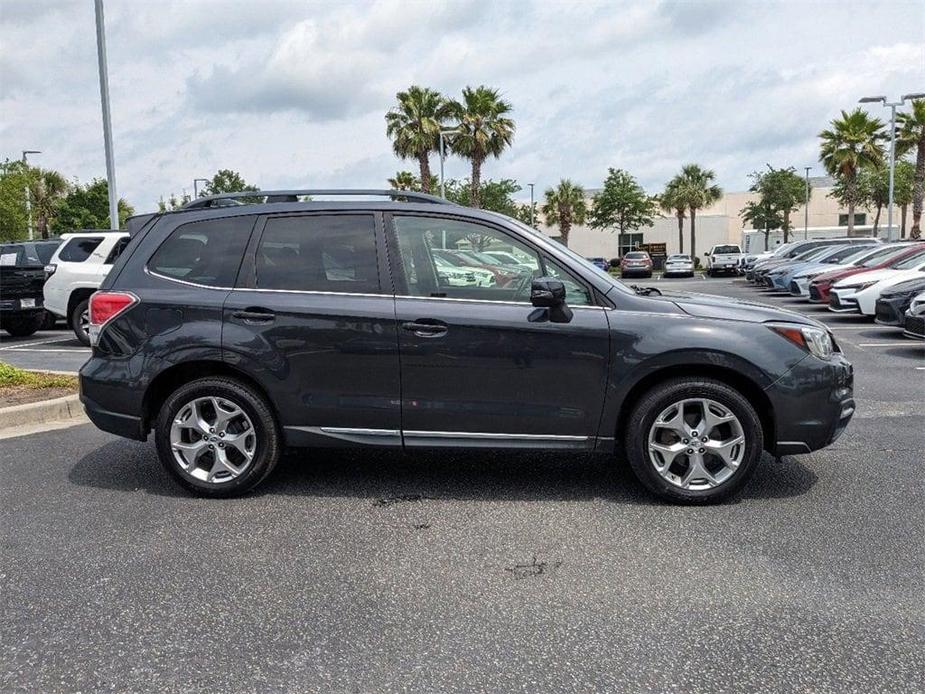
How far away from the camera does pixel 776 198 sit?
193 feet

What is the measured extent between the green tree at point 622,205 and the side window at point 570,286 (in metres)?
56.6

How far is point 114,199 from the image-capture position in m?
15.6

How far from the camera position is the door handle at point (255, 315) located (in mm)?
4766

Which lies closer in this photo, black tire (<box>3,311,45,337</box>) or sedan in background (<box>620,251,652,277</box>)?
black tire (<box>3,311,45,337</box>)

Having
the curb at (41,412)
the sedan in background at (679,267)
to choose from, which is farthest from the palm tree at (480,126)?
the curb at (41,412)

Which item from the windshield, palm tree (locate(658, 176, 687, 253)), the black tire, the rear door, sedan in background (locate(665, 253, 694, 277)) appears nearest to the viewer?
the rear door

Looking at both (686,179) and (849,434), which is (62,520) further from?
(686,179)

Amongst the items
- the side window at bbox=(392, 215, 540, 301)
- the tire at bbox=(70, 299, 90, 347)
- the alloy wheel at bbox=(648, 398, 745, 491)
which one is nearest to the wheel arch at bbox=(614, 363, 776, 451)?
the alloy wheel at bbox=(648, 398, 745, 491)

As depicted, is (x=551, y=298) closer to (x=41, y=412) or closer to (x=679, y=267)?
(x=41, y=412)

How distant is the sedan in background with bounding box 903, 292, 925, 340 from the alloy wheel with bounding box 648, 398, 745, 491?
7.62 m

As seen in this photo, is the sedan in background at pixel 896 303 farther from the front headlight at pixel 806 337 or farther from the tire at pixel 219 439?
the tire at pixel 219 439

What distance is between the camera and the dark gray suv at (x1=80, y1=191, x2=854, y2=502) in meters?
4.58

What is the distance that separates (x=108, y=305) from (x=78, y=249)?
9144 millimetres

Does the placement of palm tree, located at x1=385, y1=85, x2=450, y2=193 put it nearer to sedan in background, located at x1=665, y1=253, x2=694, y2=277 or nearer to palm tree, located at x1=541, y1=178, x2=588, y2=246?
sedan in background, located at x1=665, y1=253, x2=694, y2=277
